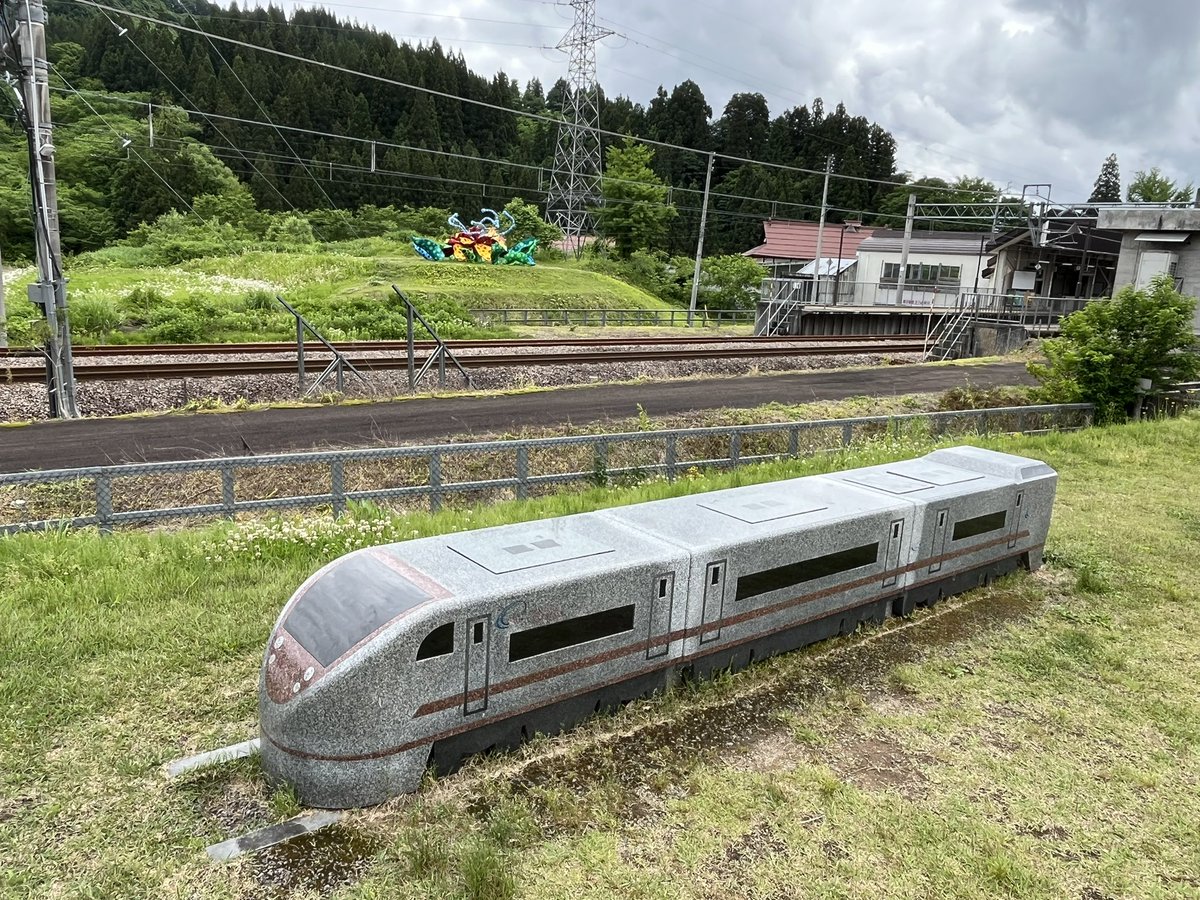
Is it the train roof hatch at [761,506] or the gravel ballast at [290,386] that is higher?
the train roof hatch at [761,506]

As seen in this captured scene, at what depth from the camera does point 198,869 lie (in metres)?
4.40

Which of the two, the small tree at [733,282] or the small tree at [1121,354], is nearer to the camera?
the small tree at [1121,354]

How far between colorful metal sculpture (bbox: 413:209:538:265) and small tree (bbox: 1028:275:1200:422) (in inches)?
1554

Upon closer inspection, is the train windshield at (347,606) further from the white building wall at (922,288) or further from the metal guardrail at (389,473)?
the white building wall at (922,288)

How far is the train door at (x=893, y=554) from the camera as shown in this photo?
305 inches

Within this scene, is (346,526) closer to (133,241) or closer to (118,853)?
(118,853)

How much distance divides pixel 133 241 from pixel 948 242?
188 ft

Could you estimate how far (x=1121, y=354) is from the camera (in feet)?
65.5

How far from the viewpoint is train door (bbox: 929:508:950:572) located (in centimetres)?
816

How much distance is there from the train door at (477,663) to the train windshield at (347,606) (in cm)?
38

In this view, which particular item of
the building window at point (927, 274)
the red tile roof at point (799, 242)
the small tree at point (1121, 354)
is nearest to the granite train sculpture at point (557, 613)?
the small tree at point (1121, 354)

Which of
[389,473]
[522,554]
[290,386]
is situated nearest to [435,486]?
[389,473]

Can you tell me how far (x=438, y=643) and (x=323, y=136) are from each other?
333ft

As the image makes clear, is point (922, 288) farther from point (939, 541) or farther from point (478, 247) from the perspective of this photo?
point (939, 541)
